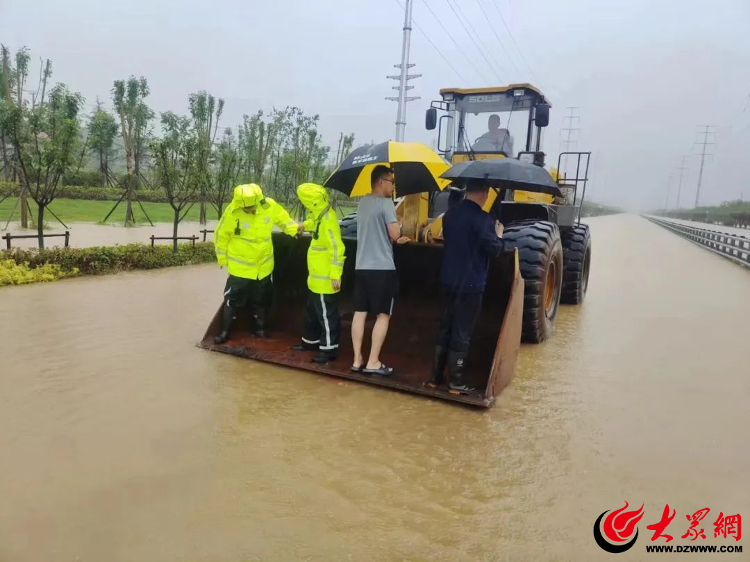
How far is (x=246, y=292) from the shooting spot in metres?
5.28

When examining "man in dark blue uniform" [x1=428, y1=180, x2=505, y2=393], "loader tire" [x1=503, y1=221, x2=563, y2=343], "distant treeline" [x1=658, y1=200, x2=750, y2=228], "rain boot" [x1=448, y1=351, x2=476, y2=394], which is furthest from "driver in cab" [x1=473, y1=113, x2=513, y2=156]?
"distant treeline" [x1=658, y1=200, x2=750, y2=228]

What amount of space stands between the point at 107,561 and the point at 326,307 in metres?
2.81

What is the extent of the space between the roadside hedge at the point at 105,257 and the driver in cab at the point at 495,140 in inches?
259

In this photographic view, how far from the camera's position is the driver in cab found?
727 cm

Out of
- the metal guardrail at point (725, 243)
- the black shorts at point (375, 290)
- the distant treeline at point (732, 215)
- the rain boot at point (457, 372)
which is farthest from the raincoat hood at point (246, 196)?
the distant treeline at point (732, 215)

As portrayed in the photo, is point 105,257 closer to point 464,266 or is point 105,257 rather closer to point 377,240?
point 377,240

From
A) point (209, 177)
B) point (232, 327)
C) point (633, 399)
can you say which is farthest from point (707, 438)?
point (209, 177)

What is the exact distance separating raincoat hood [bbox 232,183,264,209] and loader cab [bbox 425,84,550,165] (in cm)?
313

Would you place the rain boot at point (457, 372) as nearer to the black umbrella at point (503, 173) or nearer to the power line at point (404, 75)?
the black umbrella at point (503, 173)

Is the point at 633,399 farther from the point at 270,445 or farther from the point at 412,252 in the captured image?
the point at 270,445

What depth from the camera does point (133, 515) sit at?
261 centimetres

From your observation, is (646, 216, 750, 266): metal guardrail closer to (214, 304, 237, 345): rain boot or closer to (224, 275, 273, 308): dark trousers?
(224, 275, 273, 308): dark trousers

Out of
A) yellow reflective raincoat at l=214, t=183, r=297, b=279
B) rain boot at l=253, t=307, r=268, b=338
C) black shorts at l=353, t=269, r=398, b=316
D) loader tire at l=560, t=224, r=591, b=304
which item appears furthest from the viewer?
loader tire at l=560, t=224, r=591, b=304

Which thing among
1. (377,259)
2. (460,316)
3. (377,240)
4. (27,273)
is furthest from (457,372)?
(27,273)
